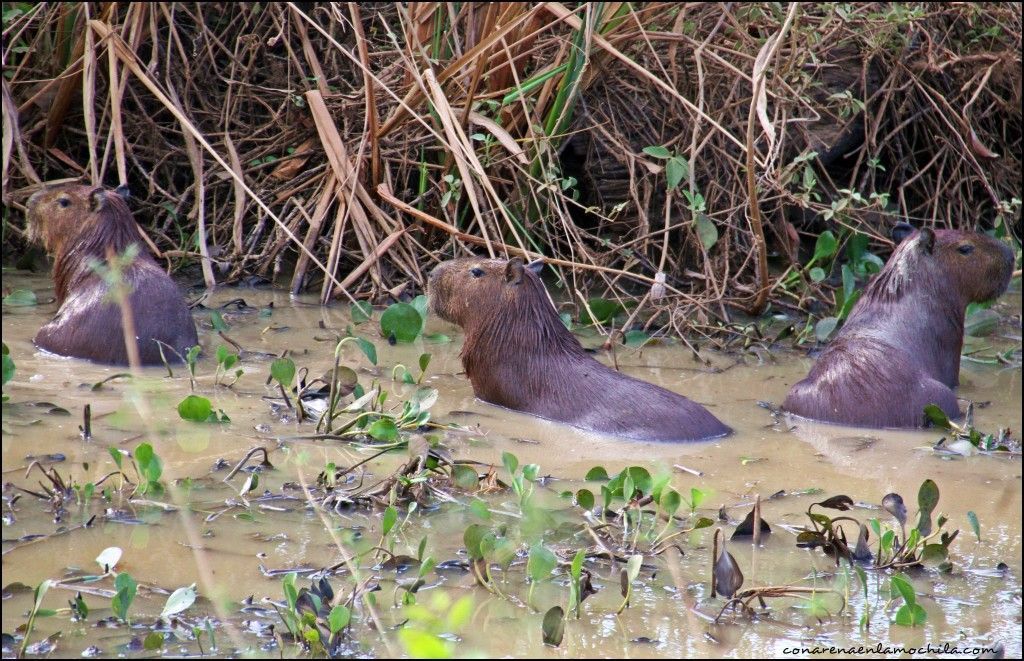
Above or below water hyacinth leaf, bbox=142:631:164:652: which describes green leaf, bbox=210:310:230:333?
below

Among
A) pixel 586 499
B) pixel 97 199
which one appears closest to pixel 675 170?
pixel 97 199

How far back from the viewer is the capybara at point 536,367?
458cm

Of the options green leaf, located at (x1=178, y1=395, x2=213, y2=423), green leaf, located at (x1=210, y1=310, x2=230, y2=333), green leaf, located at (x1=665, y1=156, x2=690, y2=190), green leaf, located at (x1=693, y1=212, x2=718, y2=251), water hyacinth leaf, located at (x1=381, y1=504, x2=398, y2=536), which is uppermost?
green leaf, located at (x1=665, y1=156, x2=690, y2=190)

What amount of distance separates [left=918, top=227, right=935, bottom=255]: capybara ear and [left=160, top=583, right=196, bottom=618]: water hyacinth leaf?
4.02 metres

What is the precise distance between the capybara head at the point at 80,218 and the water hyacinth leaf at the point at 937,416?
3611 millimetres

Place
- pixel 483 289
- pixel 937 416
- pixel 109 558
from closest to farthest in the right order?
pixel 109 558
pixel 937 416
pixel 483 289

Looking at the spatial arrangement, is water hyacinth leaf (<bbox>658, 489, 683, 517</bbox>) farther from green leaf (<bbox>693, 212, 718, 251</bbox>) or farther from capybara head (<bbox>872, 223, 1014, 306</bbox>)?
green leaf (<bbox>693, 212, 718, 251</bbox>)

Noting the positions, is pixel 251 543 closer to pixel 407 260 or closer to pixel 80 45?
pixel 407 260

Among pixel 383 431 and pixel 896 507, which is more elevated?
pixel 896 507

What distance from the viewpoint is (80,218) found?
17.7ft

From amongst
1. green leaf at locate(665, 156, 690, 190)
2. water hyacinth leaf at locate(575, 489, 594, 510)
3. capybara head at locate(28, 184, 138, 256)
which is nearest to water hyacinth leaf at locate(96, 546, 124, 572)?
water hyacinth leaf at locate(575, 489, 594, 510)

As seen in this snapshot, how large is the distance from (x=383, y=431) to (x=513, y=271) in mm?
1413

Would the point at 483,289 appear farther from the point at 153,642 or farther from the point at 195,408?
the point at 153,642

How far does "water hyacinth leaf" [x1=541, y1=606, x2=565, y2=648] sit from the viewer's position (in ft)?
8.48
